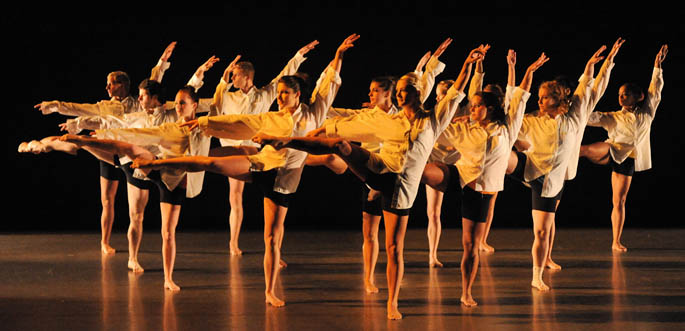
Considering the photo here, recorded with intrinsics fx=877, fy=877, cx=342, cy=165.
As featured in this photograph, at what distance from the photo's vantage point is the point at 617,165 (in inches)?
279

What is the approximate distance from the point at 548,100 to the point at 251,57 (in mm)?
3864

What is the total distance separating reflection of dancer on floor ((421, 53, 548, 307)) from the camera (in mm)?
4965

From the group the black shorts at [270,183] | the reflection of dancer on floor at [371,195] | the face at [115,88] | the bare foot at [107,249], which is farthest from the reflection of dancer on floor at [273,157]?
the bare foot at [107,249]

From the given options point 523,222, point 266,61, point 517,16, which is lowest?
point 523,222

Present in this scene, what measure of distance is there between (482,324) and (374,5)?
4803 millimetres

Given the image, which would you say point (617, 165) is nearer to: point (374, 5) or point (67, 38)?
point (374, 5)

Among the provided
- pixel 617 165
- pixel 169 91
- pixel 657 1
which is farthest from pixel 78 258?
pixel 657 1

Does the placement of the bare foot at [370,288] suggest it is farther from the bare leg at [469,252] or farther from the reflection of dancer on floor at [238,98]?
the reflection of dancer on floor at [238,98]

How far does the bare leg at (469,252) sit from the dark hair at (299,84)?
1.17 meters

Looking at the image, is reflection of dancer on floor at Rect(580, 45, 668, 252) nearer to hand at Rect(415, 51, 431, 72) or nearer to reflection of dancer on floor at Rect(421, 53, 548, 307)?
hand at Rect(415, 51, 431, 72)

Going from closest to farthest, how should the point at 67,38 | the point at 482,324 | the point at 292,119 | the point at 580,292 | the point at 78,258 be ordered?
the point at 482,324, the point at 292,119, the point at 580,292, the point at 78,258, the point at 67,38

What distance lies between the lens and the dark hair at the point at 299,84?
495 centimetres

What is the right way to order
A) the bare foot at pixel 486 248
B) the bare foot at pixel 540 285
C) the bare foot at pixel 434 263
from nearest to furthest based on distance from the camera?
the bare foot at pixel 540 285
the bare foot at pixel 434 263
the bare foot at pixel 486 248

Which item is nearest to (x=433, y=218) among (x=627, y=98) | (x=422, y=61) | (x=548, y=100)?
(x=422, y=61)
